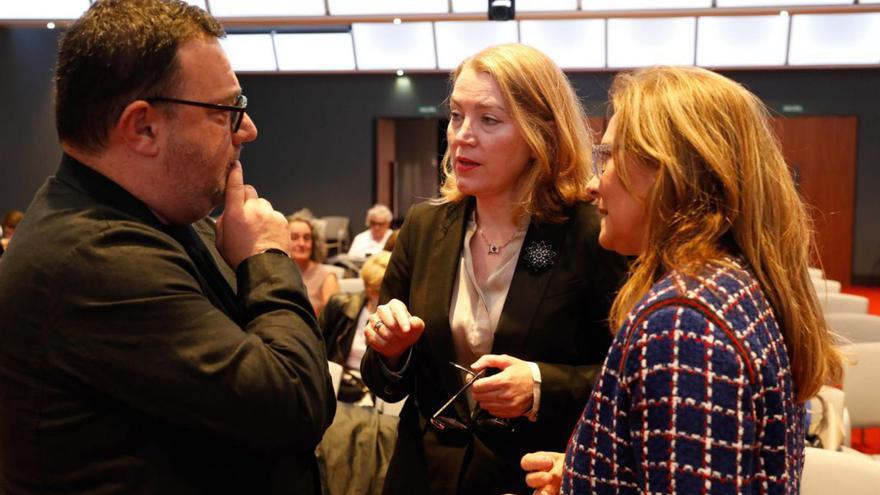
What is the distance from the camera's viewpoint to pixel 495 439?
1967mm

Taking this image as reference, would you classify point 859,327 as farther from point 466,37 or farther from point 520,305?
point 466,37

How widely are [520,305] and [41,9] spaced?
33.0 ft

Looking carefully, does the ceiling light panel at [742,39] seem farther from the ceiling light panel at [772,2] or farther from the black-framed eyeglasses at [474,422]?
the black-framed eyeglasses at [474,422]

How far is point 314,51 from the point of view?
43.3ft

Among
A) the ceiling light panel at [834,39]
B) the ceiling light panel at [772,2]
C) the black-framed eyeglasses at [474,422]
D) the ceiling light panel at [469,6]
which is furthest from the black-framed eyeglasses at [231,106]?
the ceiling light panel at [834,39]

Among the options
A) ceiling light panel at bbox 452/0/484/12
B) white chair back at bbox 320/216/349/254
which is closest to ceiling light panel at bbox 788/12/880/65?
ceiling light panel at bbox 452/0/484/12

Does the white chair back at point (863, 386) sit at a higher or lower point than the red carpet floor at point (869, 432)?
higher

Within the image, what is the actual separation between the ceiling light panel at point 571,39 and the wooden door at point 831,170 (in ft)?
12.6

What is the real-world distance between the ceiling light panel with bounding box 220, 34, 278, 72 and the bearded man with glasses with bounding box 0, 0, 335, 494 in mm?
12293

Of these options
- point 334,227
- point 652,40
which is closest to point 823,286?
point 652,40

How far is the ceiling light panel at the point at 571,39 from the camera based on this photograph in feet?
38.2

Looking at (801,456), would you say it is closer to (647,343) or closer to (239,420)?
(647,343)

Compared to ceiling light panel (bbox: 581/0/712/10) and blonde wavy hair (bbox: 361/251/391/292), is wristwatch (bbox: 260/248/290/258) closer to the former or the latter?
blonde wavy hair (bbox: 361/251/391/292)

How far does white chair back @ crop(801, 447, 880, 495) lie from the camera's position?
8.43ft
